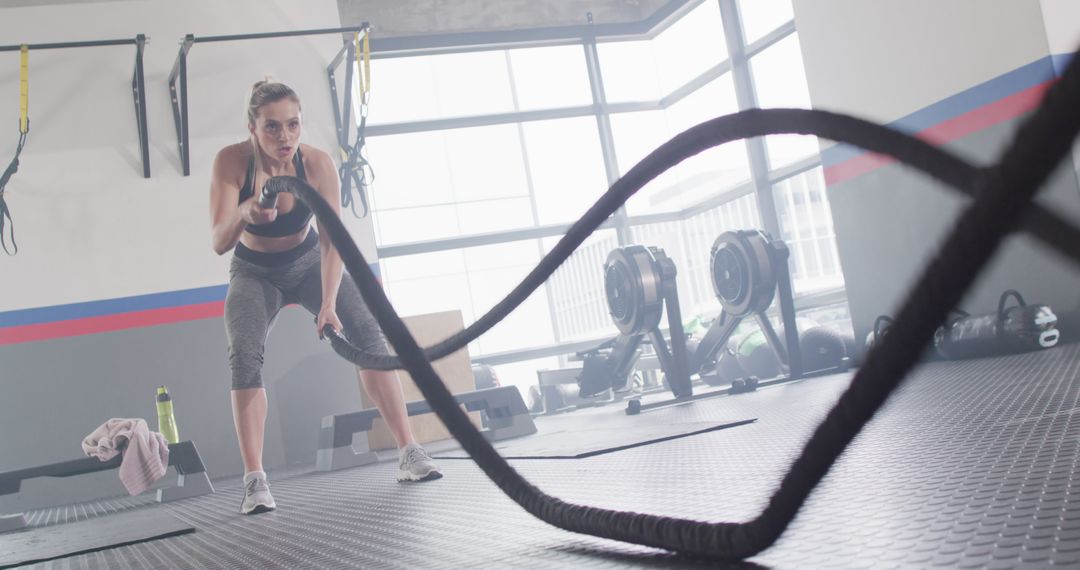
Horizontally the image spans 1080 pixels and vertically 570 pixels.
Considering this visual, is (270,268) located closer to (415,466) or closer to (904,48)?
(415,466)

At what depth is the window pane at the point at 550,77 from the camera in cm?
803

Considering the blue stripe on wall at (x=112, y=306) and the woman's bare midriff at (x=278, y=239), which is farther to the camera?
the blue stripe on wall at (x=112, y=306)

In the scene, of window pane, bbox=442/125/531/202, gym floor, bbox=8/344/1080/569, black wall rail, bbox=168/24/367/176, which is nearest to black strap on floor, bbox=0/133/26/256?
black wall rail, bbox=168/24/367/176

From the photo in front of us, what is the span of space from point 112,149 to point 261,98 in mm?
3248

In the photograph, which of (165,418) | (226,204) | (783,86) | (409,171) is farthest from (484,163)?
(226,204)

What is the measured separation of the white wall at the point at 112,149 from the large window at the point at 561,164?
2.05 meters

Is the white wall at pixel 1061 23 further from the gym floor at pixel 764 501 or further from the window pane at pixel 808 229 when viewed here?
the window pane at pixel 808 229

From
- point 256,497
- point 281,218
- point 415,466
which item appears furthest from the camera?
point 415,466

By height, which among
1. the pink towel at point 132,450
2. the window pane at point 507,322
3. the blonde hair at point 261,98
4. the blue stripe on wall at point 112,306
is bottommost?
the pink towel at point 132,450

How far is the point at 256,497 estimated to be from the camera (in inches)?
103

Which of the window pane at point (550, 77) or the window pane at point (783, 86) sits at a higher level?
the window pane at point (550, 77)

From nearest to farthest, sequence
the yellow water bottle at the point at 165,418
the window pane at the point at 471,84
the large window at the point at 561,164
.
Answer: the yellow water bottle at the point at 165,418 < the large window at the point at 561,164 < the window pane at the point at 471,84

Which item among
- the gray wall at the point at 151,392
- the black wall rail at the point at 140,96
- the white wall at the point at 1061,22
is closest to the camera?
the white wall at the point at 1061,22

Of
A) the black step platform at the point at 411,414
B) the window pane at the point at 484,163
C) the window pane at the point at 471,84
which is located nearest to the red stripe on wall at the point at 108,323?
the black step platform at the point at 411,414
